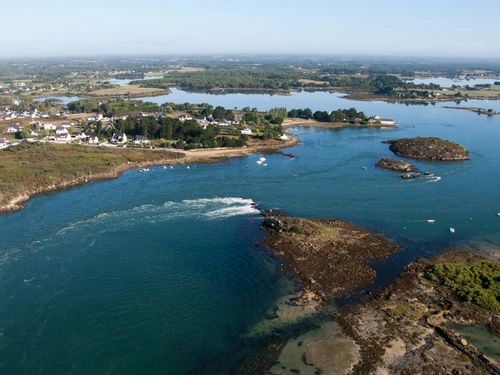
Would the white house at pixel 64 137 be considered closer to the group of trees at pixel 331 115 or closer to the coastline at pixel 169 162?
the coastline at pixel 169 162

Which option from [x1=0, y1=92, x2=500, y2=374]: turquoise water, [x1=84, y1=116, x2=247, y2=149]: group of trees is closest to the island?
[x1=0, y1=92, x2=500, y2=374]: turquoise water

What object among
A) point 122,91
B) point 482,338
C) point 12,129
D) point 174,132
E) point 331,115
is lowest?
point 122,91

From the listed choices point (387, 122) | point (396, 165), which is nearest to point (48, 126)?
point (396, 165)

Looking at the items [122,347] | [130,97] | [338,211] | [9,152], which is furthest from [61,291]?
[130,97]

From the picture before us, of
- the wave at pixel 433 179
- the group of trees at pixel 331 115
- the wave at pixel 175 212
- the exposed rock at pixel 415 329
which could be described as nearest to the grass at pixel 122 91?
the group of trees at pixel 331 115

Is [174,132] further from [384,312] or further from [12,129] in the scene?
[384,312]

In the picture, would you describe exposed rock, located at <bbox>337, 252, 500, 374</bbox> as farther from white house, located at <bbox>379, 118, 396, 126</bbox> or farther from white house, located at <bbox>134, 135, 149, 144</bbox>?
white house, located at <bbox>379, 118, 396, 126</bbox>
